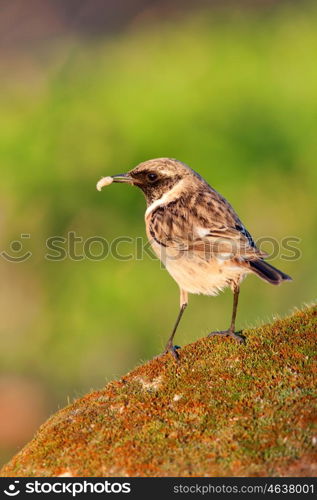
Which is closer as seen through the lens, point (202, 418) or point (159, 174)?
point (202, 418)

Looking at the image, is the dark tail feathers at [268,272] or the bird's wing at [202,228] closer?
the dark tail feathers at [268,272]

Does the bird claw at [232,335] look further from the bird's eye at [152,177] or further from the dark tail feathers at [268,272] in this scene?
the bird's eye at [152,177]

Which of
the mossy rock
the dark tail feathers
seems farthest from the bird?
the mossy rock

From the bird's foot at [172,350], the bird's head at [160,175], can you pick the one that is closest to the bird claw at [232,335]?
the bird's foot at [172,350]

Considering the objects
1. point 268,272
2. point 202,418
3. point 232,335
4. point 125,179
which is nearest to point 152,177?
point 125,179

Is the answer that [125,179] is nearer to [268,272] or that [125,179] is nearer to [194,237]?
[194,237]
